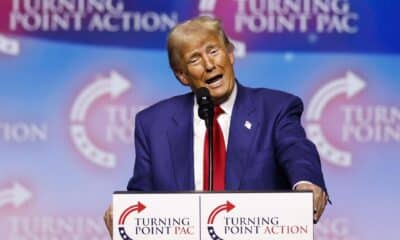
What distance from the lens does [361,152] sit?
4.74 meters

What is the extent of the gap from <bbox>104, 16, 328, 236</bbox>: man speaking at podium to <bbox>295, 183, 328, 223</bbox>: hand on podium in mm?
215

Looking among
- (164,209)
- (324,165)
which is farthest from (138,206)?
(324,165)

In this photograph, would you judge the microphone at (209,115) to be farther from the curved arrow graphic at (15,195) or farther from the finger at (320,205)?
the curved arrow graphic at (15,195)

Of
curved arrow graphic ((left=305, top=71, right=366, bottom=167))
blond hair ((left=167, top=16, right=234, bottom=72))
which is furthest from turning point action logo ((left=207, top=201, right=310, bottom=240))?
curved arrow graphic ((left=305, top=71, right=366, bottom=167))

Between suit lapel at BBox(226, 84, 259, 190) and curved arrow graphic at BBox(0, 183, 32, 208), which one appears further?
curved arrow graphic at BBox(0, 183, 32, 208)

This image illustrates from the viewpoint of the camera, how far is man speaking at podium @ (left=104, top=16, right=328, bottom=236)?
3.03 m

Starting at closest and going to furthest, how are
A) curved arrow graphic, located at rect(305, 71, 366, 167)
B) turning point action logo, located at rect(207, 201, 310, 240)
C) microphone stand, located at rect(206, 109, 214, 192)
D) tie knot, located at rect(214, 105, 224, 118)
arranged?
1. turning point action logo, located at rect(207, 201, 310, 240)
2. microphone stand, located at rect(206, 109, 214, 192)
3. tie knot, located at rect(214, 105, 224, 118)
4. curved arrow graphic, located at rect(305, 71, 366, 167)

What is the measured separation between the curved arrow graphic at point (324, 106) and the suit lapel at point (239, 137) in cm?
161

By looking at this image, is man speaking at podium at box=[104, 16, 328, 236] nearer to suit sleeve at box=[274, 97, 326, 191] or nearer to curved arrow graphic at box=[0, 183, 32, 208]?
suit sleeve at box=[274, 97, 326, 191]

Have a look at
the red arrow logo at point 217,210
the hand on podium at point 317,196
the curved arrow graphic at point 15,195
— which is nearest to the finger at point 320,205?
the hand on podium at point 317,196

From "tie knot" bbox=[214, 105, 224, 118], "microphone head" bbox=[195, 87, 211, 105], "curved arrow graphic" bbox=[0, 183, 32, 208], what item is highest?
"microphone head" bbox=[195, 87, 211, 105]

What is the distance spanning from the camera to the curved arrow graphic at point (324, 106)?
4.73 m

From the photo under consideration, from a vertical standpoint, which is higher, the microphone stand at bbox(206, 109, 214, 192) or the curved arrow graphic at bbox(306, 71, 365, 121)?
the curved arrow graphic at bbox(306, 71, 365, 121)

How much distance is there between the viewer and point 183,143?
3.12 meters
